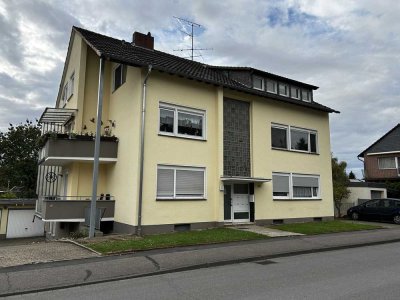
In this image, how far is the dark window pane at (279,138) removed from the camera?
18875 millimetres

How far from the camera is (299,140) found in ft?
65.8

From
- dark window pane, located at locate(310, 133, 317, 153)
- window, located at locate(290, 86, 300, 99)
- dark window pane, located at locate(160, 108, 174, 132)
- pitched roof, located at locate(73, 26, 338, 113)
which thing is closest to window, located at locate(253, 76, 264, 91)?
pitched roof, located at locate(73, 26, 338, 113)

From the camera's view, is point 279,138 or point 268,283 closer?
point 268,283

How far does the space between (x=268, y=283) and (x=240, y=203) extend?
33.8 ft

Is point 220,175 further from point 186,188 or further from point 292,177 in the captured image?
point 292,177

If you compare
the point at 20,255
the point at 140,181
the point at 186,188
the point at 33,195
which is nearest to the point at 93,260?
the point at 20,255

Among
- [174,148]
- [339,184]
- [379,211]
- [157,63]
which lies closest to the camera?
[174,148]

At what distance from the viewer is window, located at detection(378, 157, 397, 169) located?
130ft

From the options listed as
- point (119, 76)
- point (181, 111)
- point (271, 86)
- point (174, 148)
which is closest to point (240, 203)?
point (174, 148)

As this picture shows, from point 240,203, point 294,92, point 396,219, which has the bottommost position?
point 396,219

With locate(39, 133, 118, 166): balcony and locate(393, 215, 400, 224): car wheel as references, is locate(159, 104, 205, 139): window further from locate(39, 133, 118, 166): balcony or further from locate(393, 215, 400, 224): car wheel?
locate(393, 215, 400, 224): car wheel

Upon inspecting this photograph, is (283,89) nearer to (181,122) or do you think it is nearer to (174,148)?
(181,122)

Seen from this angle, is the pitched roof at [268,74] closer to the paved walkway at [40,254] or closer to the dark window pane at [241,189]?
the dark window pane at [241,189]

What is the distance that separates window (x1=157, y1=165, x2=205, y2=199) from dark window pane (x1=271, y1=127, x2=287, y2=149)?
4.77 m
